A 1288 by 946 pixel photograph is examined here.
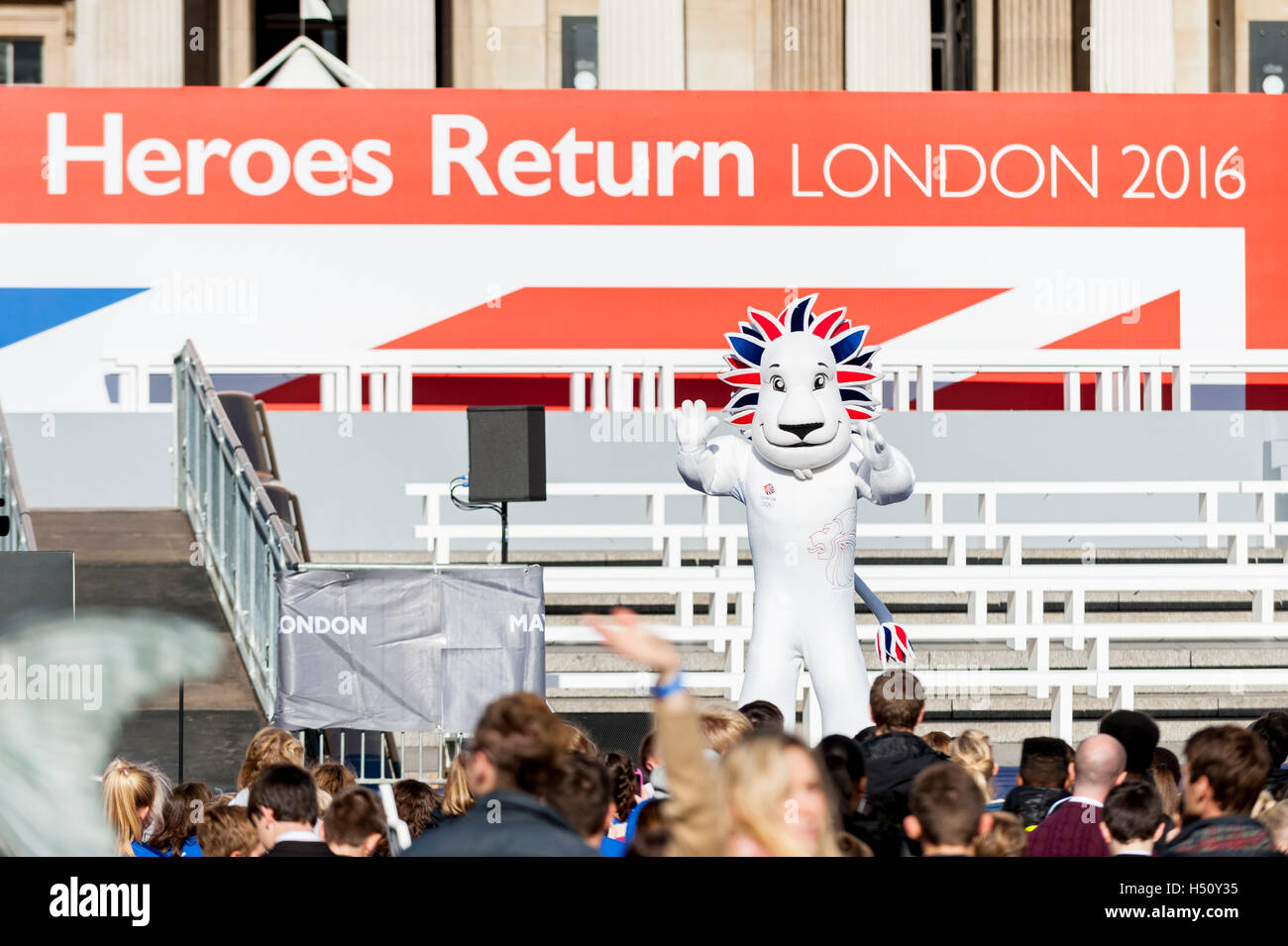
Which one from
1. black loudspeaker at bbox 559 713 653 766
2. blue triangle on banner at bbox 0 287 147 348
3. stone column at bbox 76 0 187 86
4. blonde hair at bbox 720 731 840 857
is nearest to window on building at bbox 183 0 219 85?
stone column at bbox 76 0 187 86

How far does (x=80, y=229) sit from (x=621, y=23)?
7.68 m

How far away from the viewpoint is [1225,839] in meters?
4.47

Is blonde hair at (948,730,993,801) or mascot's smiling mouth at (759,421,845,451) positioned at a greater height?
mascot's smiling mouth at (759,421,845,451)

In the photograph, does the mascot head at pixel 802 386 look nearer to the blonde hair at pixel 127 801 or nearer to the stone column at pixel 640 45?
the blonde hair at pixel 127 801

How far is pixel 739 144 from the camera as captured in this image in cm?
1839

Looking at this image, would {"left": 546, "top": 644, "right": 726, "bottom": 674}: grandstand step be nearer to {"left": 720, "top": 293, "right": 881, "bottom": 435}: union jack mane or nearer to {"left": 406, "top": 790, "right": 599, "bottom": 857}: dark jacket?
{"left": 720, "top": 293, "right": 881, "bottom": 435}: union jack mane

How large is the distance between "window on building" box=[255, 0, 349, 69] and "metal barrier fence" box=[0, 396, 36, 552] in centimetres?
1966

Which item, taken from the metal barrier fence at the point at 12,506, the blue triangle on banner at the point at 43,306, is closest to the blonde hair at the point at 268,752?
the metal barrier fence at the point at 12,506

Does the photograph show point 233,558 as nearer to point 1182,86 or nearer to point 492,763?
point 492,763

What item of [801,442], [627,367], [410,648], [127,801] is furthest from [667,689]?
[627,367]

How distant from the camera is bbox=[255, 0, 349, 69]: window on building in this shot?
30516 millimetres

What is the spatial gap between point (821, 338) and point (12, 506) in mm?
4918

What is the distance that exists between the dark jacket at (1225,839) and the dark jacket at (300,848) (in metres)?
2.02
